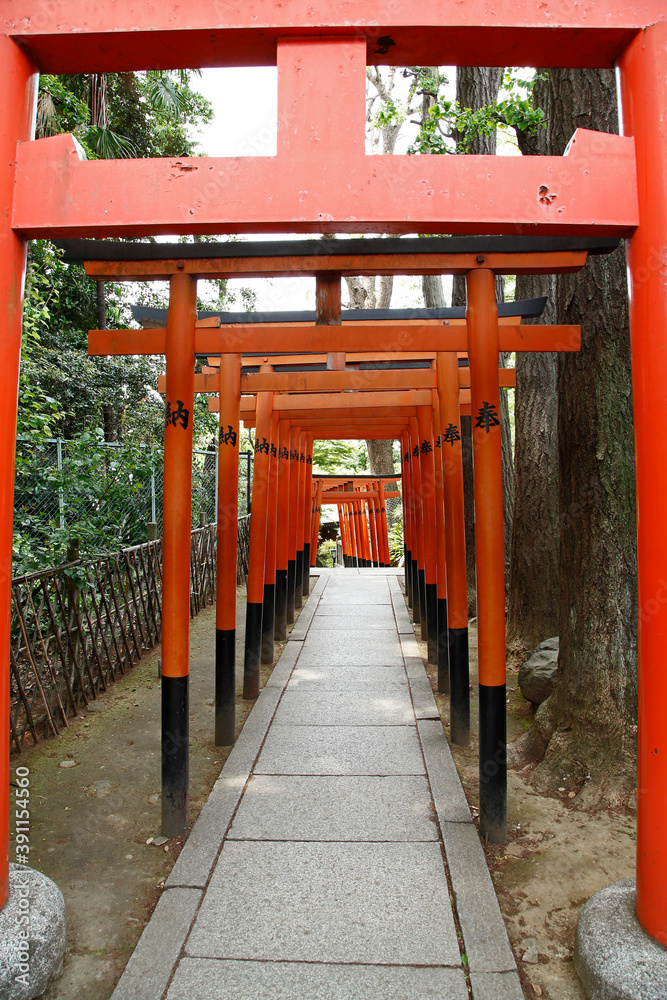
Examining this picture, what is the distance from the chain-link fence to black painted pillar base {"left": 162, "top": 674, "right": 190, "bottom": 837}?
1.96 metres

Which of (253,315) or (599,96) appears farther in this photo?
(253,315)

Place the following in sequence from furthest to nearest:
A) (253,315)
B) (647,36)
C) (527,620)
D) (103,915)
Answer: (527,620) < (253,315) < (103,915) < (647,36)

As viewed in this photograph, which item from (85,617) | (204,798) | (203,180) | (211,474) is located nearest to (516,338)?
(203,180)

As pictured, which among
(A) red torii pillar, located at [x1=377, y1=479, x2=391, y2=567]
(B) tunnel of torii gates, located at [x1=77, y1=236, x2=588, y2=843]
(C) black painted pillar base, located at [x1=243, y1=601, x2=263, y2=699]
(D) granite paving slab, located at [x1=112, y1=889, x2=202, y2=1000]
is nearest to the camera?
(D) granite paving slab, located at [x1=112, y1=889, x2=202, y2=1000]

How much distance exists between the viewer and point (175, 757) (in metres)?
3.46

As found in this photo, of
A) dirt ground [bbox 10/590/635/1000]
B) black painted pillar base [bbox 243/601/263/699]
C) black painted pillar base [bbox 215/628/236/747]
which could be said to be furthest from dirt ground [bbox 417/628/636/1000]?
black painted pillar base [bbox 243/601/263/699]

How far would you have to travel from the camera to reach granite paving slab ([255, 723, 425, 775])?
13.6ft

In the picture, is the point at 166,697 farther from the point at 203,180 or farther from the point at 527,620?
the point at 527,620

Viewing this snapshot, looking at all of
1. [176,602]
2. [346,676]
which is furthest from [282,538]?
[176,602]

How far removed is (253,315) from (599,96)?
9.15 ft

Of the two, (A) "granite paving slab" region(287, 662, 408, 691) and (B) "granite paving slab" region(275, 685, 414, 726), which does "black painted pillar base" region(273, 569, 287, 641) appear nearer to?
(A) "granite paving slab" region(287, 662, 408, 691)

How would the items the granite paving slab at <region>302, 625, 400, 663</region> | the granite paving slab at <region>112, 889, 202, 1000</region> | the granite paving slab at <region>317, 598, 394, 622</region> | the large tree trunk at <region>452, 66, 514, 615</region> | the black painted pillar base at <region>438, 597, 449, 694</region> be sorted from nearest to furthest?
1. the granite paving slab at <region>112, 889, 202, 1000</region>
2. the black painted pillar base at <region>438, 597, 449, 694</region>
3. the granite paving slab at <region>302, 625, 400, 663</region>
4. the large tree trunk at <region>452, 66, 514, 615</region>
5. the granite paving slab at <region>317, 598, 394, 622</region>

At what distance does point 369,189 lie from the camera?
230cm

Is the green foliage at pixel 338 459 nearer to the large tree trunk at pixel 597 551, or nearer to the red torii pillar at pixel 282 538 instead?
the red torii pillar at pixel 282 538
